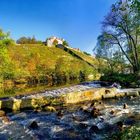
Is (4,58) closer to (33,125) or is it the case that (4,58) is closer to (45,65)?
(33,125)

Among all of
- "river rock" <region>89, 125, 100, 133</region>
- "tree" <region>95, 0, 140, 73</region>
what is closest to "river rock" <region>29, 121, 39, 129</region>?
"river rock" <region>89, 125, 100, 133</region>

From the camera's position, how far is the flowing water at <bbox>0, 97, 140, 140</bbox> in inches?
661

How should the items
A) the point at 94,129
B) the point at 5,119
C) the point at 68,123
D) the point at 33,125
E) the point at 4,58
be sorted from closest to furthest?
the point at 94,129 → the point at 33,125 → the point at 68,123 → the point at 5,119 → the point at 4,58

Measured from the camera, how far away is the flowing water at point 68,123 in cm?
1678

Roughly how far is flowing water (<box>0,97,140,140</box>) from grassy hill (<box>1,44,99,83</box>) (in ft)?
110

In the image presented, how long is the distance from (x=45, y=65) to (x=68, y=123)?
2814 inches

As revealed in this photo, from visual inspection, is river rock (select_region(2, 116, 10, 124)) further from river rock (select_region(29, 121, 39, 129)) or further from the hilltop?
the hilltop

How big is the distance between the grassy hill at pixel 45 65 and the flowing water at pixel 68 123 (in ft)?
110

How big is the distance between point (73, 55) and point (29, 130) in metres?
105

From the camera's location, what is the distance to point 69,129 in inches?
709

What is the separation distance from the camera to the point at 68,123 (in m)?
19.8

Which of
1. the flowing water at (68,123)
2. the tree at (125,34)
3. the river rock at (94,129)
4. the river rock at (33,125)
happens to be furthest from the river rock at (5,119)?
the tree at (125,34)

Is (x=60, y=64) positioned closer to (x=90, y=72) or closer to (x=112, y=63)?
(x=90, y=72)

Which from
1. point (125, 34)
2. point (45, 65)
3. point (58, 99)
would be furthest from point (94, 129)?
point (45, 65)
